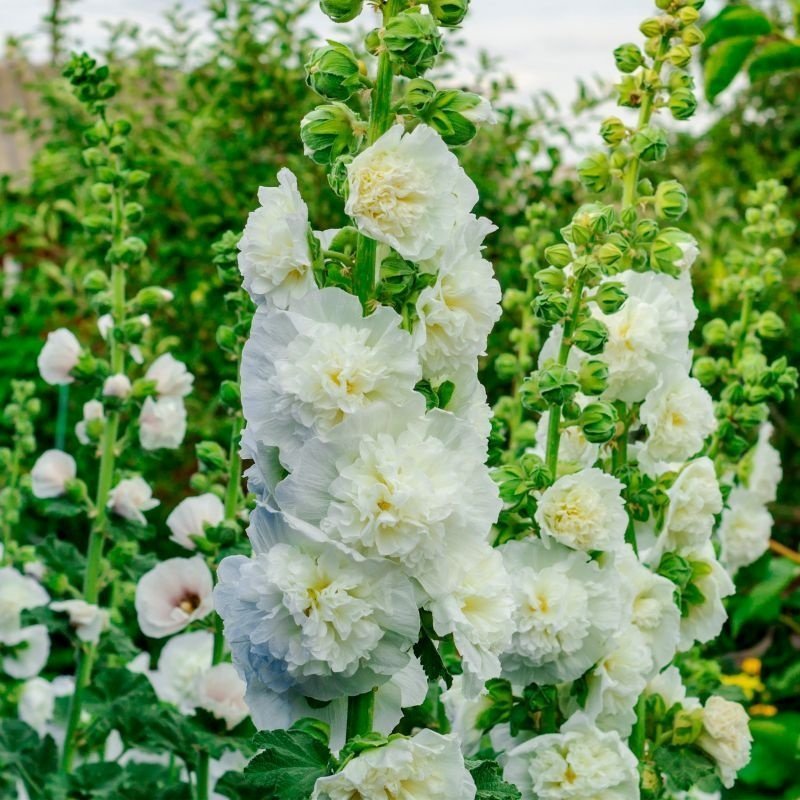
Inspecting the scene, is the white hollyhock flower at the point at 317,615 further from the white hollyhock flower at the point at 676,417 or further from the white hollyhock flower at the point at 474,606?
the white hollyhock flower at the point at 676,417

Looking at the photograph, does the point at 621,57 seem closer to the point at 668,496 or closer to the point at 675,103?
the point at 675,103

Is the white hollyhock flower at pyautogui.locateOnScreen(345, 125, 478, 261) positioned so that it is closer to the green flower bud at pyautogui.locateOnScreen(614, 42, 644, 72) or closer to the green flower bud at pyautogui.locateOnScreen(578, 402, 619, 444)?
the green flower bud at pyautogui.locateOnScreen(578, 402, 619, 444)

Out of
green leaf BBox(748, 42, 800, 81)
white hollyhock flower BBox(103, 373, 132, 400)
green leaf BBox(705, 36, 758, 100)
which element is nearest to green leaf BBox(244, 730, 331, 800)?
white hollyhock flower BBox(103, 373, 132, 400)

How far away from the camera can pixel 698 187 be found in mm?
4117

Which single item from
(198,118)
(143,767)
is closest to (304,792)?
(143,767)

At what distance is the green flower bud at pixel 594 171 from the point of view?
135 centimetres

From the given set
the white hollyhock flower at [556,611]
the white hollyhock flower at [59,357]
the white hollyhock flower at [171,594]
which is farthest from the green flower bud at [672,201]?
the white hollyhock flower at [59,357]

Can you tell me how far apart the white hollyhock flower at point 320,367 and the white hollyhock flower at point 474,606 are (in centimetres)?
14

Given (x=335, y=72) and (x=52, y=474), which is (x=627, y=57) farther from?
(x=52, y=474)

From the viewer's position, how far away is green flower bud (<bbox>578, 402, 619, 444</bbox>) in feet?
3.91

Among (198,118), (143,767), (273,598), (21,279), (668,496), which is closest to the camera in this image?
(273,598)

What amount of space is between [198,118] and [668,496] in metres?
2.11

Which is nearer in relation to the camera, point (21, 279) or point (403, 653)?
point (403, 653)

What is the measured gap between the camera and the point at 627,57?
4.48 ft
